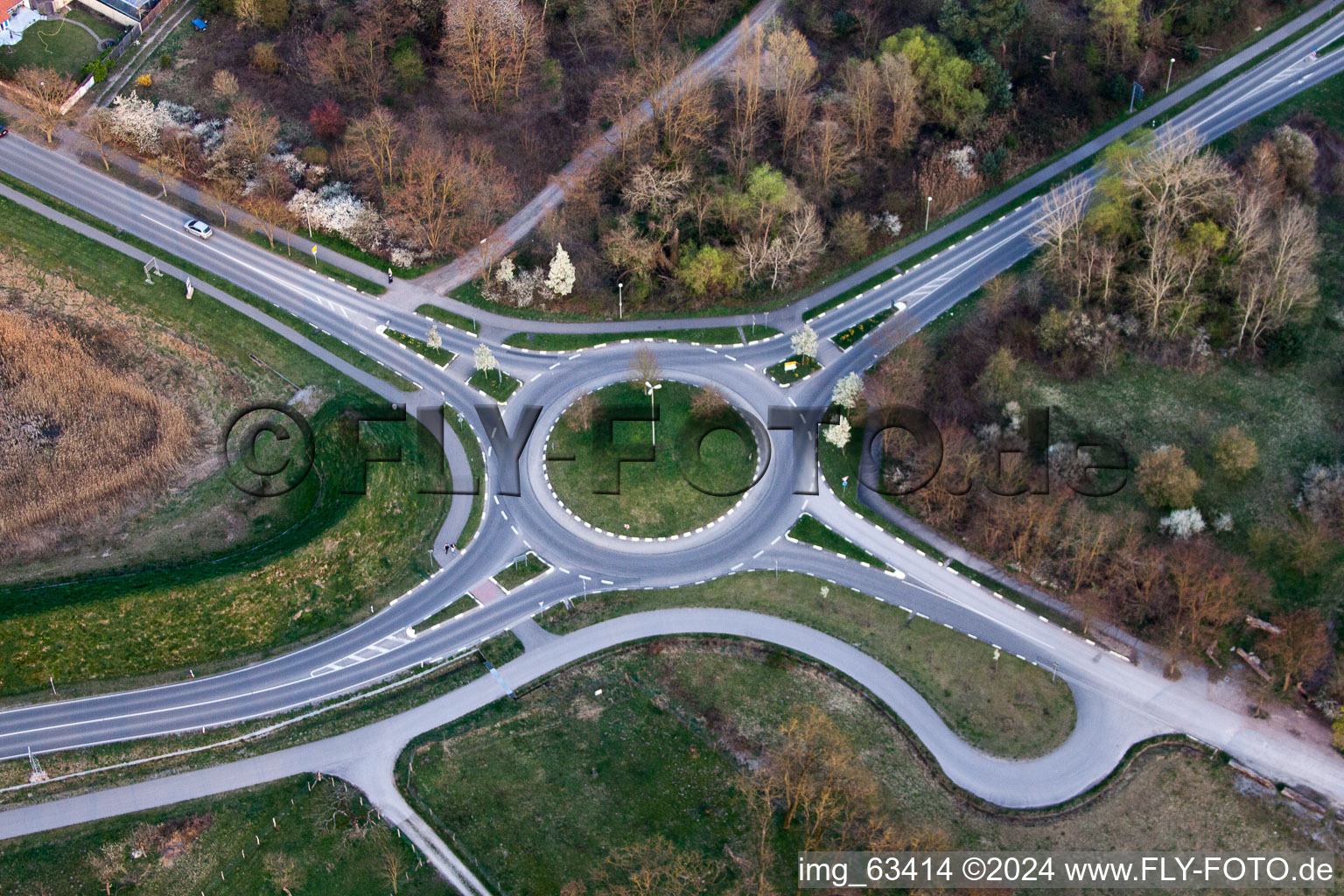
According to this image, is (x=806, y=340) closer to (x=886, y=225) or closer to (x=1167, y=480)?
(x=886, y=225)

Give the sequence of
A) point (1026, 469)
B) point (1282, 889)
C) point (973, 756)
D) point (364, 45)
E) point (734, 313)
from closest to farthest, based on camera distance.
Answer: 1. point (1282, 889)
2. point (973, 756)
3. point (1026, 469)
4. point (734, 313)
5. point (364, 45)

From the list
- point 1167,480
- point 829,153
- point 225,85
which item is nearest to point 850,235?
point 829,153

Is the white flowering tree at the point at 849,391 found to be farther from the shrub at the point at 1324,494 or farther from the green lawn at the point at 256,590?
the shrub at the point at 1324,494

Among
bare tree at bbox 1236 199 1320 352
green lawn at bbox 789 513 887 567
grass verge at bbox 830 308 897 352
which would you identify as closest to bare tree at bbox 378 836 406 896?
green lawn at bbox 789 513 887 567

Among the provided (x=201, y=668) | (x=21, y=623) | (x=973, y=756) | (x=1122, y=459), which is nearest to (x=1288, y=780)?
(x=973, y=756)

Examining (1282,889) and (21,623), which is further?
(21,623)

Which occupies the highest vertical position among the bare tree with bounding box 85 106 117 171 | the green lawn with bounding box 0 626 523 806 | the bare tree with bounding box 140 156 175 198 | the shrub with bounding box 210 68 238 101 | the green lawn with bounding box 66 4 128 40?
the green lawn with bounding box 66 4 128 40

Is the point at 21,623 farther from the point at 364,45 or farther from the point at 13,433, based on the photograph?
the point at 364,45

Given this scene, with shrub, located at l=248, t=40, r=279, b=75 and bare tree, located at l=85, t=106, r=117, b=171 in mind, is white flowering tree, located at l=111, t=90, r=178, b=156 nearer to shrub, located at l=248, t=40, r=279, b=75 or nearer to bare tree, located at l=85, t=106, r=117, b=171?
bare tree, located at l=85, t=106, r=117, b=171
